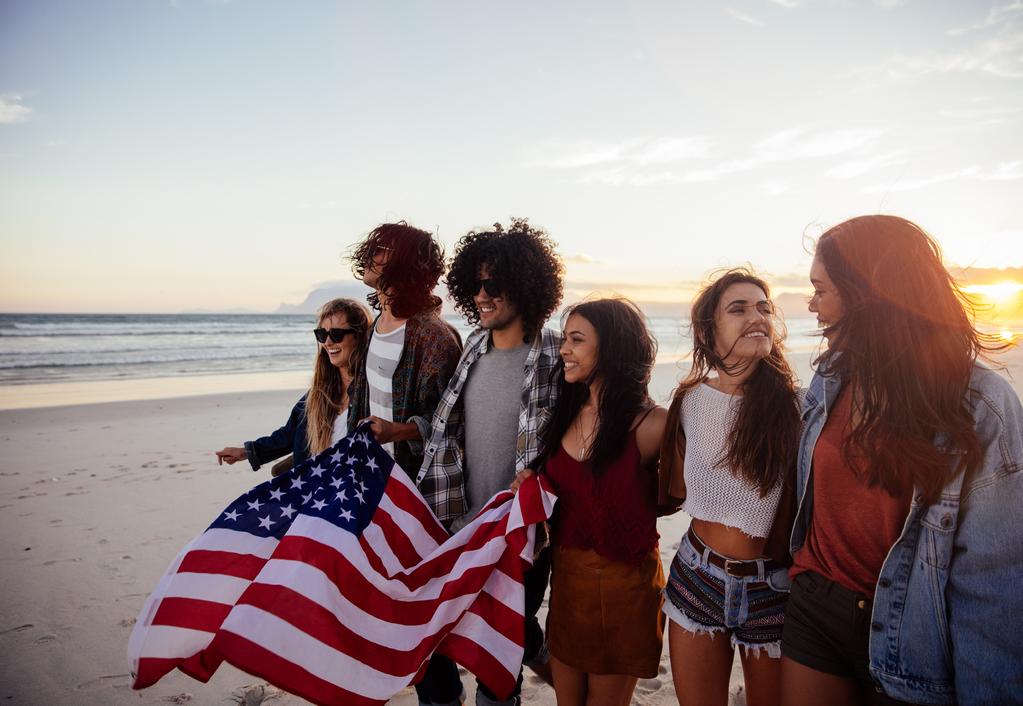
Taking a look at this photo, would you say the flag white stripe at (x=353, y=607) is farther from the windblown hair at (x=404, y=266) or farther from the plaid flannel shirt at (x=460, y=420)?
the windblown hair at (x=404, y=266)

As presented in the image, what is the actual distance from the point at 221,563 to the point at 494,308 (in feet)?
6.89

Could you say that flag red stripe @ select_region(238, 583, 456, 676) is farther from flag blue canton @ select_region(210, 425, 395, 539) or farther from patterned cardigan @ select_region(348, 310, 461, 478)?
patterned cardigan @ select_region(348, 310, 461, 478)

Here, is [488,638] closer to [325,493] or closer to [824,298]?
[325,493]

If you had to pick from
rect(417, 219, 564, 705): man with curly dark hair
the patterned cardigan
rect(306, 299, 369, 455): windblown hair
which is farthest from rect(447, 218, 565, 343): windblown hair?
rect(306, 299, 369, 455): windblown hair

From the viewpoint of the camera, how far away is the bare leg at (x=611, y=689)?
291 centimetres

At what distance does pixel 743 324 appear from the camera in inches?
112

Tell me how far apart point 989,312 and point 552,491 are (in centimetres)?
200

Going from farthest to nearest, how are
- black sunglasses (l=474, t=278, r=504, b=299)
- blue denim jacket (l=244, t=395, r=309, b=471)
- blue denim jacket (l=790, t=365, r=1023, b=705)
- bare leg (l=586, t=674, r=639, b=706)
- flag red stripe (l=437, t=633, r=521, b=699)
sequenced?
blue denim jacket (l=244, t=395, r=309, b=471), black sunglasses (l=474, t=278, r=504, b=299), flag red stripe (l=437, t=633, r=521, b=699), bare leg (l=586, t=674, r=639, b=706), blue denim jacket (l=790, t=365, r=1023, b=705)

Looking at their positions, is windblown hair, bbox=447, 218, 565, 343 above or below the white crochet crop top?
above

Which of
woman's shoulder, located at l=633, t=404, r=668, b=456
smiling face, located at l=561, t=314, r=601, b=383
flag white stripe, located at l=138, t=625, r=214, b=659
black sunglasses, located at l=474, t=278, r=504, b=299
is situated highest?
black sunglasses, located at l=474, t=278, r=504, b=299

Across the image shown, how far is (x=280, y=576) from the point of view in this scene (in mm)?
3080

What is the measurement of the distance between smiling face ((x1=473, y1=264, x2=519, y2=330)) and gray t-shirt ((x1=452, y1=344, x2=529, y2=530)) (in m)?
0.19

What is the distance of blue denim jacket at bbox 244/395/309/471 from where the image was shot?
4547 mm

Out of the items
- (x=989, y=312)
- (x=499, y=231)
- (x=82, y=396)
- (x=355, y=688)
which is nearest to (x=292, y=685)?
(x=355, y=688)
